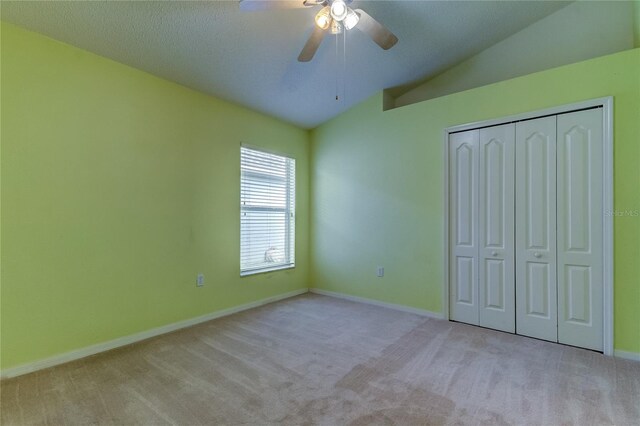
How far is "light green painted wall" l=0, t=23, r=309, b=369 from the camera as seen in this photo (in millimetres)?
2201

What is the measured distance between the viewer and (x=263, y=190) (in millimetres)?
4027

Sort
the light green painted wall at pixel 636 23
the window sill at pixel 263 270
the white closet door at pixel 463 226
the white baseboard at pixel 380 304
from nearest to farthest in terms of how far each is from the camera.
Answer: the light green painted wall at pixel 636 23
the white closet door at pixel 463 226
the white baseboard at pixel 380 304
the window sill at pixel 263 270

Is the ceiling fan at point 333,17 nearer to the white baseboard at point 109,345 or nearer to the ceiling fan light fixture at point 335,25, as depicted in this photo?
the ceiling fan light fixture at point 335,25

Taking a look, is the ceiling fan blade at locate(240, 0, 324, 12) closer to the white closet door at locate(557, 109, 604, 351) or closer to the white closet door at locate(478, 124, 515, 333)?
the white closet door at locate(478, 124, 515, 333)

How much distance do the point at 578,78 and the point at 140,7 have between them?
3.70 m

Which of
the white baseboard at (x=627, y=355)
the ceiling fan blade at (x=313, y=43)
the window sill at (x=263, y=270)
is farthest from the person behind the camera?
the window sill at (x=263, y=270)

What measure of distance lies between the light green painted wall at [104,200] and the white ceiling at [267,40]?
0.84ft

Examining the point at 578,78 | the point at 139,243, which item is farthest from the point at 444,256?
the point at 139,243

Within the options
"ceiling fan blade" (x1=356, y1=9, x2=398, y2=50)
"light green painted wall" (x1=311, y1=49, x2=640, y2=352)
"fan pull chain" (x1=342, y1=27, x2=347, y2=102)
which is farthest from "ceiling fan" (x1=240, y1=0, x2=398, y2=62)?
"light green painted wall" (x1=311, y1=49, x2=640, y2=352)

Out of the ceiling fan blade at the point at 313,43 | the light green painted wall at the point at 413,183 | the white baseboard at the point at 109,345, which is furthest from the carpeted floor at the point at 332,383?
the ceiling fan blade at the point at 313,43

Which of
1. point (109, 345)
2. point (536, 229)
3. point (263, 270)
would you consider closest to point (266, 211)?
point (263, 270)

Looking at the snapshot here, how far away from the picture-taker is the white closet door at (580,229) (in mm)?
2574

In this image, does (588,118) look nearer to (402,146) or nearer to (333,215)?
(402,146)

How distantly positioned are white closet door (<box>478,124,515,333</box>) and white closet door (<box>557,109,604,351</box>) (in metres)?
0.39
